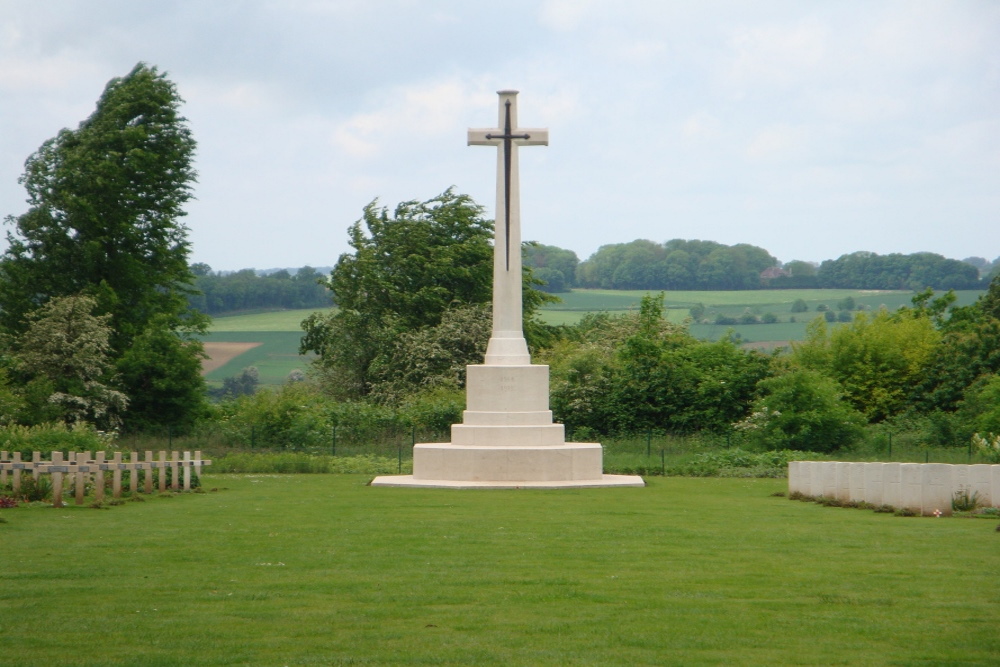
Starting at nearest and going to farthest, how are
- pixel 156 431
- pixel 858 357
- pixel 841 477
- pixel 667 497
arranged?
pixel 841 477
pixel 667 497
pixel 156 431
pixel 858 357

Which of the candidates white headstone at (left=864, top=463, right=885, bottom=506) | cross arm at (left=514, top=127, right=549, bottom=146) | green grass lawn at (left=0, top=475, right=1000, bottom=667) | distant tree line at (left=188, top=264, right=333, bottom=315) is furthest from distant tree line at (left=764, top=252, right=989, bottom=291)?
green grass lawn at (left=0, top=475, right=1000, bottom=667)

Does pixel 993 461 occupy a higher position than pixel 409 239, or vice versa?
pixel 409 239

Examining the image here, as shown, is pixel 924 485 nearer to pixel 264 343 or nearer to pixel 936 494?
pixel 936 494

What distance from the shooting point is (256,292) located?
9850 centimetres

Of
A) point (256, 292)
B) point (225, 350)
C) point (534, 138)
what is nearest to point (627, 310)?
point (225, 350)

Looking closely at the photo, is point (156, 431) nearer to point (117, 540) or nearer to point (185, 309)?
point (185, 309)

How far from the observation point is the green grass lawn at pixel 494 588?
28.1ft

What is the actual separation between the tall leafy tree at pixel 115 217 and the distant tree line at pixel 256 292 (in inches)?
1893

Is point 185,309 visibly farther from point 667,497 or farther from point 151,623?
point 151,623

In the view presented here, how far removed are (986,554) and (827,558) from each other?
1710 millimetres

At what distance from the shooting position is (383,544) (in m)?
14.2

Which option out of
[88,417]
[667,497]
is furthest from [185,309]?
[667,497]

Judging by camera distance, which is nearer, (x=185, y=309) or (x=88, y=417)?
(x=88, y=417)

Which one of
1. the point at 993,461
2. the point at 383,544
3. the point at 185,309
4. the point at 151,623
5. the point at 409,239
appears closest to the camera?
the point at 151,623
